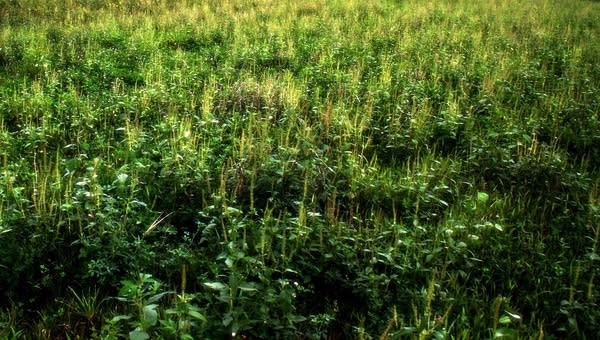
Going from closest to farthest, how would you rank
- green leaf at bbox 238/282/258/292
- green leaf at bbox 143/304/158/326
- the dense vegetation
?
green leaf at bbox 143/304/158/326, green leaf at bbox 238/282/258/292, the dense vegetation

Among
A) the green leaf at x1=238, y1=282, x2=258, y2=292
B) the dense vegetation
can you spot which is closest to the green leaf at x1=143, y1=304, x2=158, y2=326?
the dense vegetation

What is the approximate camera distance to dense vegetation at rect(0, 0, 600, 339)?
356cm

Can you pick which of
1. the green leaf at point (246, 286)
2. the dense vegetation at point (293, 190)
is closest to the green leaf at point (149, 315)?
the dense vegetation at point (293, 190)

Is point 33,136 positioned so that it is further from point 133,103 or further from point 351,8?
point 351,8

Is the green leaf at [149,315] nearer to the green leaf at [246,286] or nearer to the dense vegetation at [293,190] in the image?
the dense vegetation at [293,190]

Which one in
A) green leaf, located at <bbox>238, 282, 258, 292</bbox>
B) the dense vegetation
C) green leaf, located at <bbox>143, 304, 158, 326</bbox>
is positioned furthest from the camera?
the dense vegetation

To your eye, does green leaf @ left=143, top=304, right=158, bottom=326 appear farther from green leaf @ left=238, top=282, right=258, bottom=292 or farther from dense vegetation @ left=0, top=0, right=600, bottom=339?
green leaf @ left=238, top=282, right=258, bottom=292

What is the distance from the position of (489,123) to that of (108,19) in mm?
9067

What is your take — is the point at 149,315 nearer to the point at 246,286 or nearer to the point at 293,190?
the point at 246,286

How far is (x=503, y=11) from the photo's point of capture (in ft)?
51.6

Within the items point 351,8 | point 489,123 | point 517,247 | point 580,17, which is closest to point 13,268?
point 517,247

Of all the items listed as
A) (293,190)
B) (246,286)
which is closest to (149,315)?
(246,286)

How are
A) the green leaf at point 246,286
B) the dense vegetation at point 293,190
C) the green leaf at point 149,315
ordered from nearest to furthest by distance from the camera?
the green leaf at point 149,315
the green leaf at point 246,286
the dense vegetation at point 293,190

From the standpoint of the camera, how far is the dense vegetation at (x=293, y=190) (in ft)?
11.7
